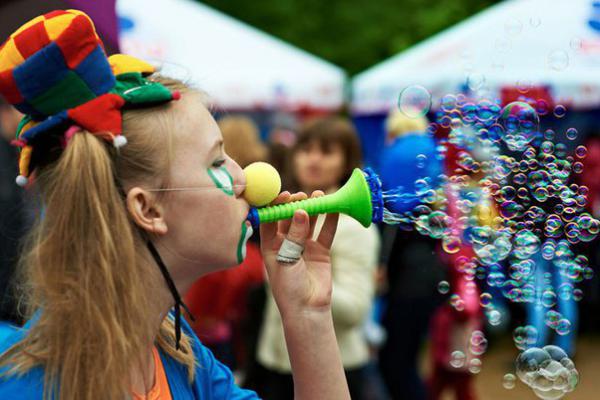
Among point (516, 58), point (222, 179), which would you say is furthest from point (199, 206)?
point (516, 58)

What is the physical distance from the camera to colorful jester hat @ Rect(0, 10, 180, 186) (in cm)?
136

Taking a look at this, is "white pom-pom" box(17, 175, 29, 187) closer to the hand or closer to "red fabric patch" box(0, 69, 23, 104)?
"red fabric patch" box(0, 69, 23, 104)

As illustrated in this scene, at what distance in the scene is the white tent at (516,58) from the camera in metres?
6.52

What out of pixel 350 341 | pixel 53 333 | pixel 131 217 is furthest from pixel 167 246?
pixel 350 341

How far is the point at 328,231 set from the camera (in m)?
1.80

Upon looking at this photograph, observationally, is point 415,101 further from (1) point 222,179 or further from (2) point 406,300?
(2) point 406,300

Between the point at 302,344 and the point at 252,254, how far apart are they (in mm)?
2343

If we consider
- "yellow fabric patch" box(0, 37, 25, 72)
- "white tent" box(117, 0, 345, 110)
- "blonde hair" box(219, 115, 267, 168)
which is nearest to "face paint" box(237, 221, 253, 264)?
"yellow fabric patch" box(0, 37, 25, 72)

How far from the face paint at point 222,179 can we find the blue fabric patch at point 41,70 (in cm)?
35

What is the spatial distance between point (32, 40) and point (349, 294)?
227 centimetres

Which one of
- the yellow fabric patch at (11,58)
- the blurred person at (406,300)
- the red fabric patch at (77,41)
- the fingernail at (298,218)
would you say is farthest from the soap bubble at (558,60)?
the blurred person at (406,300)

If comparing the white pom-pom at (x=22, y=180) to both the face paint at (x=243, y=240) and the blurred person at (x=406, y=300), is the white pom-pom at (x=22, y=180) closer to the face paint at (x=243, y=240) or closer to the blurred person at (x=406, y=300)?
the face paint at (x=243, y=240)

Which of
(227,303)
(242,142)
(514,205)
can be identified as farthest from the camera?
(242,142)

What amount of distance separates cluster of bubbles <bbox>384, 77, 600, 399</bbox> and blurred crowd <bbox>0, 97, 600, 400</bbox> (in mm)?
782
